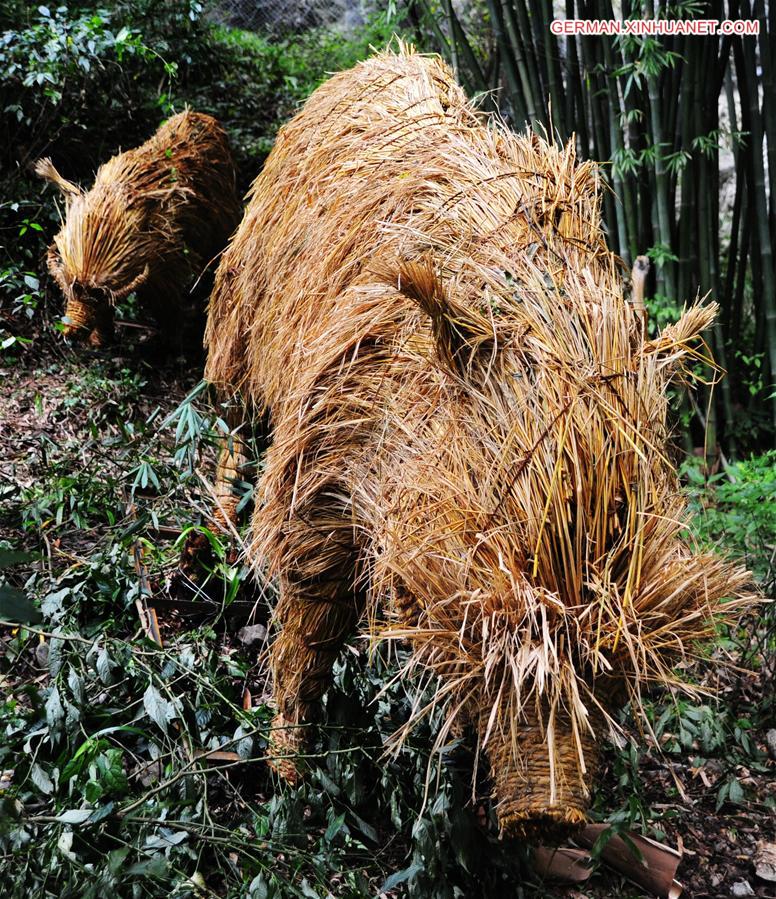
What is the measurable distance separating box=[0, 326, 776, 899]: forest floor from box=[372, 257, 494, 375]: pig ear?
2.94 feet

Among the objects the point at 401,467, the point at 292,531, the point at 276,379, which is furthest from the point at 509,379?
the point at 276,379

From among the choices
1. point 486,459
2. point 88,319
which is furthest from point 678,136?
point 486,459

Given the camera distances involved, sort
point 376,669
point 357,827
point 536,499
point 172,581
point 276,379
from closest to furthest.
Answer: point 536,499 < point 357,827 < point 276,379 < point 376,669 < point 172,581

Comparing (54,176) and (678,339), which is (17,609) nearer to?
(678,339)

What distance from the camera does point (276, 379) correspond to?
2.65 metres

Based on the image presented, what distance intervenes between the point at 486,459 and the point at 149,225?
11.8 feet

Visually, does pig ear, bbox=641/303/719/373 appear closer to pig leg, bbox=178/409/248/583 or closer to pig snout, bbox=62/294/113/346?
pig leg, bbox=178/409/248/583

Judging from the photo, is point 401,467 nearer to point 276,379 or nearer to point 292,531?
point 292,531

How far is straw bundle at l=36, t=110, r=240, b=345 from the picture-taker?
14.7 feet

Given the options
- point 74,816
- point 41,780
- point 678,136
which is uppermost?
point 678,136

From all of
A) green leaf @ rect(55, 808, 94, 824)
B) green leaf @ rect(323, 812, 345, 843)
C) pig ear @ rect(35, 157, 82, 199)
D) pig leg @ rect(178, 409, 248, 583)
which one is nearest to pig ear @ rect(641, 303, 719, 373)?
green leaf @ rect(323, 812, 345, 843)

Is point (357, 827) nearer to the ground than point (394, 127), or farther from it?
nearer to the ground

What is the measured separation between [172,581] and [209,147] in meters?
2.66

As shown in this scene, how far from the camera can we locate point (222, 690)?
2.75 meters
